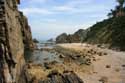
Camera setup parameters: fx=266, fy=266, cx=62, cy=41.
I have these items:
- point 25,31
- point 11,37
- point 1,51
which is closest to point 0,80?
point 1,51

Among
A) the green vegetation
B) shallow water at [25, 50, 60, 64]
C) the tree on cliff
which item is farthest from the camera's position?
the tree on cliff

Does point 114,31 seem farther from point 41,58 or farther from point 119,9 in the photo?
point 41,58

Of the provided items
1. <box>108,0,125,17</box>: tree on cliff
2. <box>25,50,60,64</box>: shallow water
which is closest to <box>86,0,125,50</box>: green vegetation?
<box>108,0,125,17</box>: tree on cliff

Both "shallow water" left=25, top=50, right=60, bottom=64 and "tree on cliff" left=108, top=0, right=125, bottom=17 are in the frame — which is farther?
"tree on cliff" left=108, top=0, right=125, bottom=17

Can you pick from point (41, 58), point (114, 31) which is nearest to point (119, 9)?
point (114, 31)

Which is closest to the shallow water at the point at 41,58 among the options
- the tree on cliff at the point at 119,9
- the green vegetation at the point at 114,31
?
the green vegetation at the point at 114,31

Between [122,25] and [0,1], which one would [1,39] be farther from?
[122,25]

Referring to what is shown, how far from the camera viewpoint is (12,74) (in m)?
22.8

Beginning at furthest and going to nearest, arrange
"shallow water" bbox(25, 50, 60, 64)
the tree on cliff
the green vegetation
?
the tree on cliff → the green vegetation → "shallow water" bbox(25, 50, 60, 64)

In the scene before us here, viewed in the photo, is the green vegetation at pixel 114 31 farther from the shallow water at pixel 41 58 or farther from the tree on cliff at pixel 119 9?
the shallow water at pixel 41 58

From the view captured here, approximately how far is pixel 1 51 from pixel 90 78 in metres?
17.1

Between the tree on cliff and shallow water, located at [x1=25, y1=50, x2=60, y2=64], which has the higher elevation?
the tree on cliff

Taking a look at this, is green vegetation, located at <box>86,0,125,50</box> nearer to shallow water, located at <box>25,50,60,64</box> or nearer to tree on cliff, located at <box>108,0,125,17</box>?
tree on cliff, located at <box>108,0,125,17</box>

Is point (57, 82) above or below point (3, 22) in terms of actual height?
below
